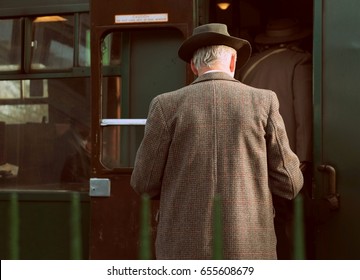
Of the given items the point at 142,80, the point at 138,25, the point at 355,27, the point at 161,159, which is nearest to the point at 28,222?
the point at 142,80

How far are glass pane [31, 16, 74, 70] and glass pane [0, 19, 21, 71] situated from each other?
0.40 feet

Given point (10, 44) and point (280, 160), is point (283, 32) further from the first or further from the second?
point (280, 160)

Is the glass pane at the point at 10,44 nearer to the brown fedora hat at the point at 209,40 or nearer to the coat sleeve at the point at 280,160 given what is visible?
the brown fedora hat at the point at 209,40

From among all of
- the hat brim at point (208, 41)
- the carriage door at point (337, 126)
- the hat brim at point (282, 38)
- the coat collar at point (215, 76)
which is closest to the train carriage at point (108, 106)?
Result: the carriage door at point (337, 126)

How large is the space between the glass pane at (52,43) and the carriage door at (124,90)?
428 mm

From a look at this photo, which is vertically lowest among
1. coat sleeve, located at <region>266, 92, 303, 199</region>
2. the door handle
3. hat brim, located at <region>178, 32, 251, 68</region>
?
the door handle

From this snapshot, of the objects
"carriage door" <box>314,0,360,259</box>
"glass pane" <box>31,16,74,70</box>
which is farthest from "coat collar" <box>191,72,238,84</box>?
"glass pane" <box>31,16,74,70</box>

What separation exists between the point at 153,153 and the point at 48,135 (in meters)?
2.06

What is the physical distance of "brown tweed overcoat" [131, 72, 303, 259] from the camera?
2.62 m

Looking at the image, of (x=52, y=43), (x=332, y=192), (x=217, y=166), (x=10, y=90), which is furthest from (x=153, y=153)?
(x=10, y=90)

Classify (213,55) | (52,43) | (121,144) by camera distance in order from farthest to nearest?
(52,43)
(121,144)
(213,55)

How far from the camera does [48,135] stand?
457 centimetres

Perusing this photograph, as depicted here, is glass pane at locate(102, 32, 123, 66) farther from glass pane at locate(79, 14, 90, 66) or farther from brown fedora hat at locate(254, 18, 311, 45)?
brown fedora hat at locate(254, 18, 311, 45)

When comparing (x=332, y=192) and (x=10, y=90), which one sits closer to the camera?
(x=332, y=192)
